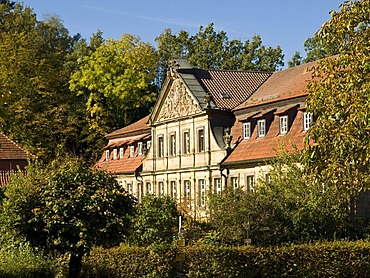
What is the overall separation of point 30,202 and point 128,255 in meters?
4.20

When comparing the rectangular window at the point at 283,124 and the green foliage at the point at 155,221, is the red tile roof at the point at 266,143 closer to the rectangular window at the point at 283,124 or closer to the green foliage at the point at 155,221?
the rectangular window at the point at 283,124

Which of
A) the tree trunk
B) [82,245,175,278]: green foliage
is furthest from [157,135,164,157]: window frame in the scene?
the tree trunk

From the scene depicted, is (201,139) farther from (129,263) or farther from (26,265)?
(26,265)

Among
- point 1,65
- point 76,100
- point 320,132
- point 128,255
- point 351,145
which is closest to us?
point 351,145

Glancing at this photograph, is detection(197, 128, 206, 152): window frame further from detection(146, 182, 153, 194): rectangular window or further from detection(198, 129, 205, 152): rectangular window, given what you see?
detection(146, 182, 153, 194): rectangular window

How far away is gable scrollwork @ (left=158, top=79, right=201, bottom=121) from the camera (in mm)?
45844

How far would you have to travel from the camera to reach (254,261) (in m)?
24.3

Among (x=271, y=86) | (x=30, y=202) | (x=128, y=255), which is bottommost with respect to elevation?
(x=128, y=255)

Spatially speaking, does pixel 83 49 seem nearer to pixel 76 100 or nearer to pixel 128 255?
pixel 76 100

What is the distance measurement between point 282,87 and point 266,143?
4529 millimetres

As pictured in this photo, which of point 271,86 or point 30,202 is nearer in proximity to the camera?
point 30,202

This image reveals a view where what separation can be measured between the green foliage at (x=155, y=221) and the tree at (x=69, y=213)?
9.98m

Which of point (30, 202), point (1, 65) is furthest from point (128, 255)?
point (1, 65)

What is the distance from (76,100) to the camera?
64.6 meters
